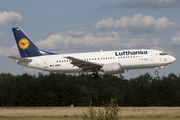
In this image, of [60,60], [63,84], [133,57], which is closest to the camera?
[133,57]

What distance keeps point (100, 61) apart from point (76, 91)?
118 feet

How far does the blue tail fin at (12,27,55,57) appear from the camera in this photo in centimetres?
5365

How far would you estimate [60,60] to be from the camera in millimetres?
50969

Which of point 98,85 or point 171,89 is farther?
point 98,85

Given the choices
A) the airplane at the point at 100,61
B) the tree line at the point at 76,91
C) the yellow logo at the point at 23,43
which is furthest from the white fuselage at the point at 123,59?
the tree line at the point at 76,91

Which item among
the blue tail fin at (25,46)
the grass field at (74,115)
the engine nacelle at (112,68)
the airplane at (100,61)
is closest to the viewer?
the grass field at (74,115)

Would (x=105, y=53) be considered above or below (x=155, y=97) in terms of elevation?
above

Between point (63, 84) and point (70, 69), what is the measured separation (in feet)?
95.1

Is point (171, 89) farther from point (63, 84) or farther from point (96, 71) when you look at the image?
point (96, 71)

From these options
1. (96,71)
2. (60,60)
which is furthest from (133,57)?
(60,60)

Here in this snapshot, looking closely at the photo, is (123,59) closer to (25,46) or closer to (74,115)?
(74,115)

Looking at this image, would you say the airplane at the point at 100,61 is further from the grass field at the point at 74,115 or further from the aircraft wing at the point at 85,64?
the grass field at the point at 74,115

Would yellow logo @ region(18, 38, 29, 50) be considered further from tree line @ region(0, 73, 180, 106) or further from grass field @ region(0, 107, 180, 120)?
tree line @ region(0, 73, 180, 106)

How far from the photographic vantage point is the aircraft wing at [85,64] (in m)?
47.7
